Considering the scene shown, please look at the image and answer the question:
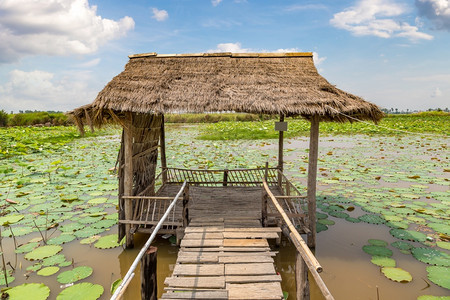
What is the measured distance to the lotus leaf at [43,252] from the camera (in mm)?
4348

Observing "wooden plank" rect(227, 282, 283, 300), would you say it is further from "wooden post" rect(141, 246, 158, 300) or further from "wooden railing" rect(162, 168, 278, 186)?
"wooden railing" rect(162, 168, 278, 186)

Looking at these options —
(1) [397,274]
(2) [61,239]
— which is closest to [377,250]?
(1) [397,274]

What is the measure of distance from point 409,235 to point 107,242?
17.8ft

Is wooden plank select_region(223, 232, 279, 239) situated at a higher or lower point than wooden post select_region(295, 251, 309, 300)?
lower

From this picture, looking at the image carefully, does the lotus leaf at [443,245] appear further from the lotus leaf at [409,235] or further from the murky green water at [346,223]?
the lotus leaf at [409,235]

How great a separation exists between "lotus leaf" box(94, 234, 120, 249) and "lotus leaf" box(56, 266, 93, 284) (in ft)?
2.12

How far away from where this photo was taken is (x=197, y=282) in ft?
9.82

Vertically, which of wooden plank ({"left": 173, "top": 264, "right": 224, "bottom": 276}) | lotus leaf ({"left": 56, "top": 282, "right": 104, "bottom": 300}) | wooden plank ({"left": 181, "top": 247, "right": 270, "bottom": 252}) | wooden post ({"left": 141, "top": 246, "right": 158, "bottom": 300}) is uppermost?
wooden post ({"left": 141, "top": 246, "right": 158, "bottom": 300})

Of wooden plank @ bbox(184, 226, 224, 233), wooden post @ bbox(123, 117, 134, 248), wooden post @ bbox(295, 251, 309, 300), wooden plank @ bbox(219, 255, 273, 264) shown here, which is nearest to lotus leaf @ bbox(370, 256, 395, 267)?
wooden plank @ bbox(219, 255, 273, 264)

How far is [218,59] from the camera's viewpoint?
5.88 meters

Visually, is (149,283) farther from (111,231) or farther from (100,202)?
(100,202)

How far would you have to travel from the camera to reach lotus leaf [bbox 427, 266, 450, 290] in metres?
3.65

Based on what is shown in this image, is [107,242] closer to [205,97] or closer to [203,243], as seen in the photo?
[203,243]

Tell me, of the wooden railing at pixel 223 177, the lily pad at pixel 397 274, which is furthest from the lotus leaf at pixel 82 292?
the lily pad at pixel 397 274
